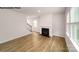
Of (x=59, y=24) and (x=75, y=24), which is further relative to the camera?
(x=59, y=24)

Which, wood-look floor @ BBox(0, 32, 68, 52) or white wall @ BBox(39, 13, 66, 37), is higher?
white wall @ BBox(39, 13, 66, 37)

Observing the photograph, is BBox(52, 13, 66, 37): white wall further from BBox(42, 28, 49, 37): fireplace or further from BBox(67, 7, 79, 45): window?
BBox(67, 7, 79, 45): window

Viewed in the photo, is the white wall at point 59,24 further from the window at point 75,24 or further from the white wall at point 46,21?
the window at point 75,24

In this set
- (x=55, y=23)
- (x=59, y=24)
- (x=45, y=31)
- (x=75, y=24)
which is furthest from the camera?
(x=45, y=31)

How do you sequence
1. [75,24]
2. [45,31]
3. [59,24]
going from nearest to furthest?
1. [75,24]
2. [59,24]
3. [45,31]

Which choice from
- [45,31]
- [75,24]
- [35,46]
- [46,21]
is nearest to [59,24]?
[46,21]

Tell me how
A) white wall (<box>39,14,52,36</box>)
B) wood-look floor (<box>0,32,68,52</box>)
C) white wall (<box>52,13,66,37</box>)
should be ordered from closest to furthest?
wood-look floor (<box>0,32,68,52</box>) → white wall (<box>52,13,66,37</box>) → white wall (<box>39,14,52,36</box>)

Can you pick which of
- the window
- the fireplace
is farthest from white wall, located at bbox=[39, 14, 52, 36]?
the window

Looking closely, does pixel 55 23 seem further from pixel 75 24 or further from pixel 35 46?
pixel 75 24

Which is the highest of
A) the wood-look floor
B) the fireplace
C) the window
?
the window
